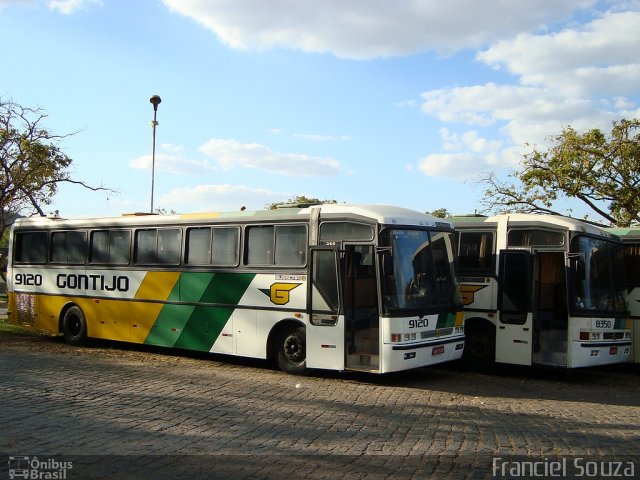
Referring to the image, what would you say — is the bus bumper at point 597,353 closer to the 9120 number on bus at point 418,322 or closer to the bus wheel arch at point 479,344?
the bus wheel arch at point 479,344

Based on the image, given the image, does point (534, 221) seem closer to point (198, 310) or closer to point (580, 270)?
point (580, 270)

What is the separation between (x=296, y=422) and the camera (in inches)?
300

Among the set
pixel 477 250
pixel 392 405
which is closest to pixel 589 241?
pixel 477 250

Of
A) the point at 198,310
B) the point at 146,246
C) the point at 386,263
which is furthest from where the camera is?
the point at 146,246

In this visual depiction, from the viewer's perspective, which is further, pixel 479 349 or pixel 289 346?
pixel 479 349

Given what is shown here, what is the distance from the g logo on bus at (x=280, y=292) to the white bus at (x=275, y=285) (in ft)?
0.06

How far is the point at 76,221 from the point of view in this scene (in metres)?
15.5

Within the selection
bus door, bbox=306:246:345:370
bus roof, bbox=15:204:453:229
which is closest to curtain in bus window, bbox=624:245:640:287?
bus roof, bbox=15:204:453:229

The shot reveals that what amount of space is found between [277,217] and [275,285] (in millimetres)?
1350

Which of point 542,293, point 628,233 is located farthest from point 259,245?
point 628,233

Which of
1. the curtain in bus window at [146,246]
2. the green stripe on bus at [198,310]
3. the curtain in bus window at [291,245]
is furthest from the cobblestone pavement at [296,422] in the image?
the curtain in bus window at [146,246]

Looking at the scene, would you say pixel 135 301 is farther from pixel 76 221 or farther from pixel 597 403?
pixel 597 403

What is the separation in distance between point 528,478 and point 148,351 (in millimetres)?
11048

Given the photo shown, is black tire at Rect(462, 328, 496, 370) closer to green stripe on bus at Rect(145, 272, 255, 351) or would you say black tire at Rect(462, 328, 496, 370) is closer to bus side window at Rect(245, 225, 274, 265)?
bus side window at Rect(245, 225, 274, 265)
